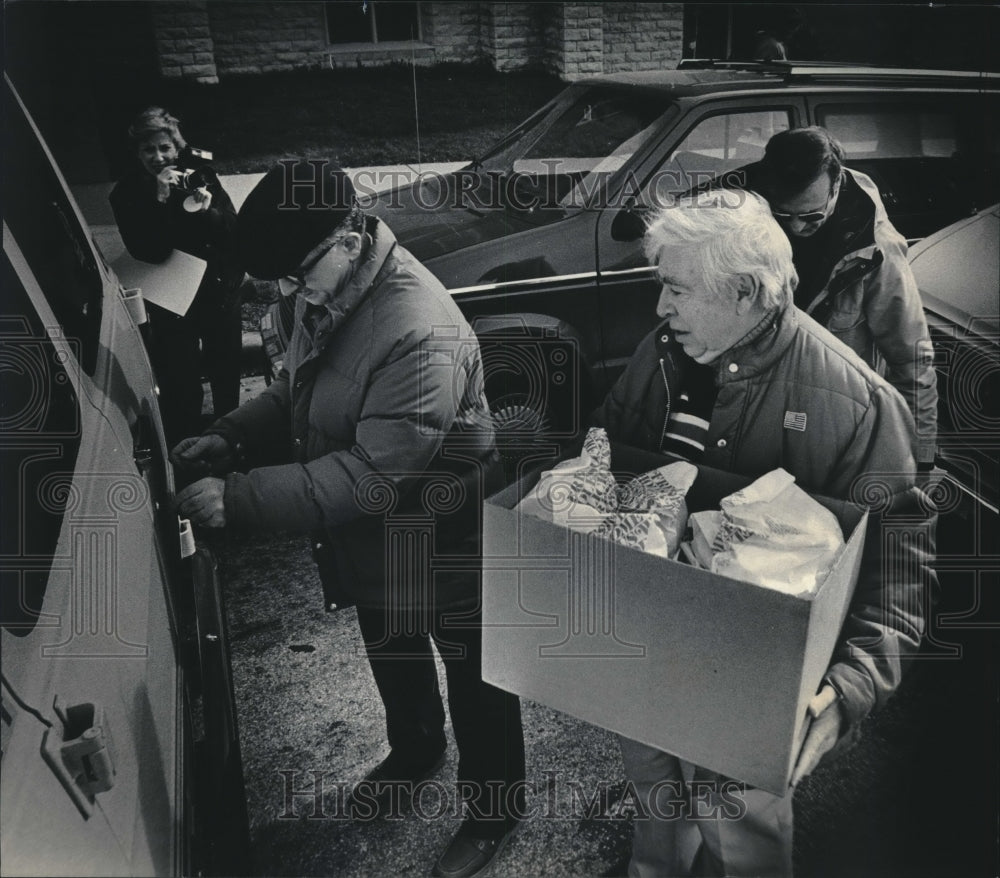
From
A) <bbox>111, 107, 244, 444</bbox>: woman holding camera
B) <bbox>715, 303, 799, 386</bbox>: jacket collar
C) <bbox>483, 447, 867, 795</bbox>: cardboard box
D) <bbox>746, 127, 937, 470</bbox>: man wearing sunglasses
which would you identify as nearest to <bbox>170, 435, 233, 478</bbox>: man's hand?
<bbox>111, 107, 244, 444</bbox>: woman holding camera

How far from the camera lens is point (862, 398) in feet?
5.11

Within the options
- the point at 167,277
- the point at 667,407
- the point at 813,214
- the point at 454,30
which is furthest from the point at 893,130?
the point at 167,277

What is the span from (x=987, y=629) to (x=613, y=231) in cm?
118

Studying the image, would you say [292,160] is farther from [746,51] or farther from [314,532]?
[746,51]

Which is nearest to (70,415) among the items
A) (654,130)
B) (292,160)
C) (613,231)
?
(292,160)

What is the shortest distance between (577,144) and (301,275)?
692mm

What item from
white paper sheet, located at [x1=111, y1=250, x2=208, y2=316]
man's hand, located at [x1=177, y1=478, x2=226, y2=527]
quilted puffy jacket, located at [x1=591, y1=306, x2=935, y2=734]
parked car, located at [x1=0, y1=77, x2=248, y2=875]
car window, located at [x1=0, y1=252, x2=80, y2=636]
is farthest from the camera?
white paper sheet, located at [x1=111, y1=250, x2=208, y2=316]

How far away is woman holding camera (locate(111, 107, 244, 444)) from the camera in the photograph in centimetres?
176

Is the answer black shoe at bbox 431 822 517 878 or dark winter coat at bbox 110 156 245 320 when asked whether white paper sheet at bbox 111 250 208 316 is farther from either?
black shoe at bbox 431 822 517 878

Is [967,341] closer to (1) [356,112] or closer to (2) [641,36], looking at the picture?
(2) [641,36]

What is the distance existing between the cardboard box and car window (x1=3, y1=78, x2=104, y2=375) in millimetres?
1011

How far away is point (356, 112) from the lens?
1.79 meters

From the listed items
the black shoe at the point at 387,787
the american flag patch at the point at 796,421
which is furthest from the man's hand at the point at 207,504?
the american flag patch at the point at 796,421

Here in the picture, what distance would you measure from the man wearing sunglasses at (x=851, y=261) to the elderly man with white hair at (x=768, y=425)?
0.49 ft
